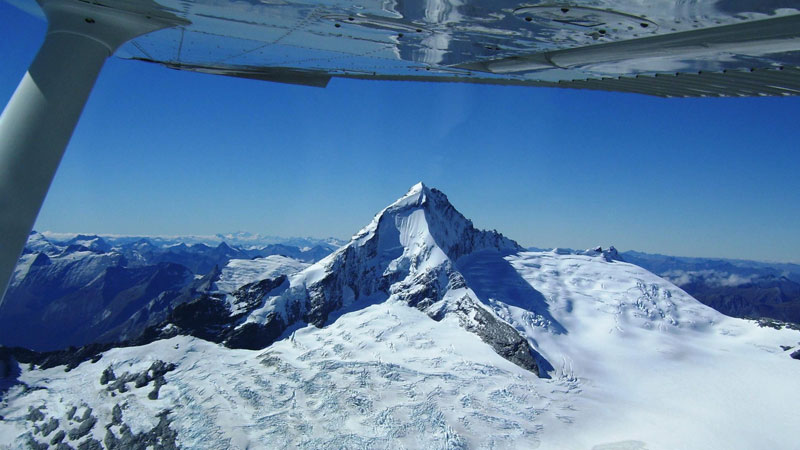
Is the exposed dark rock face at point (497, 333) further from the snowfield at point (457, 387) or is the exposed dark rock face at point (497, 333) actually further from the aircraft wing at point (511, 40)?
the aircraft wing at point (511, 40)

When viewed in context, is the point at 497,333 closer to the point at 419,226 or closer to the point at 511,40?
the point at 419,226

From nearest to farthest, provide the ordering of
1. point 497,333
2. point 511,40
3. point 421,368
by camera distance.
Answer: point 511,40 < point 421,368 < point 497,333

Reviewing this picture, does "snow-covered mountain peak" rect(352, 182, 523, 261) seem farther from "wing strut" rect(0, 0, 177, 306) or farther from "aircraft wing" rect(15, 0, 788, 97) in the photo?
"wing strut" rect(0, 0, 177, 306)

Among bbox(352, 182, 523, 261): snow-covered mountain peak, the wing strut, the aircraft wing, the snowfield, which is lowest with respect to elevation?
the snowfield

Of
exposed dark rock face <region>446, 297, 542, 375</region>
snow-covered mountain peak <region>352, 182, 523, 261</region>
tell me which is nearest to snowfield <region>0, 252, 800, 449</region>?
exposed dark rock face <region>446, 297, 542, 375</region>

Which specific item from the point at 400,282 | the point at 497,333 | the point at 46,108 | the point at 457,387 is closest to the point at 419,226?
the point at 400,282

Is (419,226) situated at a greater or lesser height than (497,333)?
greater

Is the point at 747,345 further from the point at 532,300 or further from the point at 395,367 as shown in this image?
the point at 395,367

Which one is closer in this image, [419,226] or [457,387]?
[457,387]
